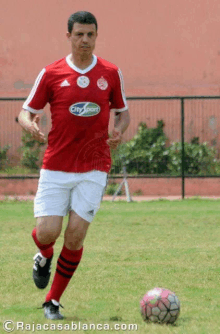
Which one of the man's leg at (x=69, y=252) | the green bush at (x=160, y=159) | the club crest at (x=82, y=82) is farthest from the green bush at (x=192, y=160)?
the club crest at (x=82, y=82)

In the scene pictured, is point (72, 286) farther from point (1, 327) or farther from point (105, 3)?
point (105, 3)

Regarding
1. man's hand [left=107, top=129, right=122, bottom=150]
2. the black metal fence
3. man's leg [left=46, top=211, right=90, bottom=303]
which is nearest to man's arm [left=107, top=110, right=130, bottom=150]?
man's hand [left=107, top=129, right=122, bottom=150]

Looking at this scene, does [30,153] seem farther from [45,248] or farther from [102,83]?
[102,83]

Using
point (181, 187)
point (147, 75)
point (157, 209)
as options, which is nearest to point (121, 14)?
point (147, 75)

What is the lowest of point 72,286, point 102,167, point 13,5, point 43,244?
point 72,286

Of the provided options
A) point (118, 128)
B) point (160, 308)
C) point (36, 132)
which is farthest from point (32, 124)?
point (160, 308)

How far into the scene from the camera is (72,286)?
23.8 ft

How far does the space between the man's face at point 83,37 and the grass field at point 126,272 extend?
6.81 feet

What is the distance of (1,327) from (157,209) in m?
10.7

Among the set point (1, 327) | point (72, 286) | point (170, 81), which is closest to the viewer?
point (1, 327)

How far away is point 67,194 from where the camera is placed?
5.80 metres

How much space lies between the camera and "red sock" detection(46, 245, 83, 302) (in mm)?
5867

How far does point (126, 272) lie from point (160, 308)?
2.58 m

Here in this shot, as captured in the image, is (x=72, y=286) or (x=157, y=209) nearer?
(x=72, y=286)
